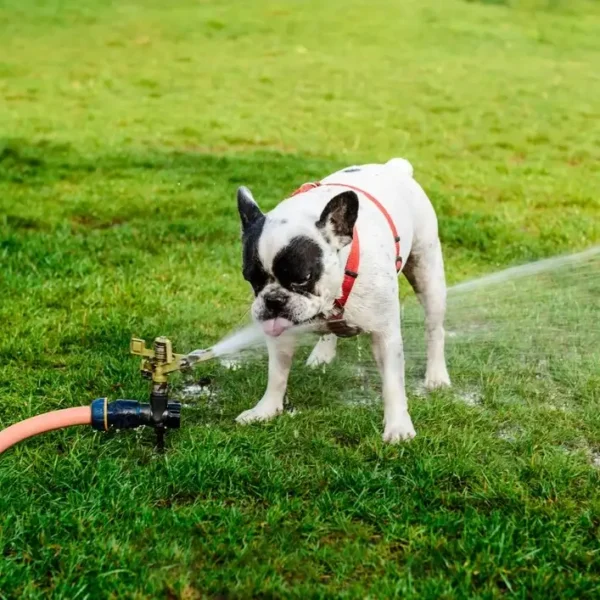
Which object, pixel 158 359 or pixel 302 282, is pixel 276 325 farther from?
pixel 158 359

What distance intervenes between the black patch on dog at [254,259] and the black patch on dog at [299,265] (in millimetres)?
76

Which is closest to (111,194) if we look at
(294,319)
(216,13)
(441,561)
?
(294,319)

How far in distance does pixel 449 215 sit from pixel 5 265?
14.1 ft

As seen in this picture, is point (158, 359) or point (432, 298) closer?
point (158, 359)

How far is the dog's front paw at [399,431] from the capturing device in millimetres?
3962

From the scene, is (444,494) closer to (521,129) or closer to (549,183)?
(549,183)

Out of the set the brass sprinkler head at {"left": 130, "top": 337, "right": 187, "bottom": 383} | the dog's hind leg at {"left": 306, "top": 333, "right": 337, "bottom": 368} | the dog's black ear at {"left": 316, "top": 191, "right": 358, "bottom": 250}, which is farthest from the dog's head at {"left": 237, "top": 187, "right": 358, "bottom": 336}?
the dog's hind leg at {"left": 306, "top": 333, "right": 337, "bottom": 368}

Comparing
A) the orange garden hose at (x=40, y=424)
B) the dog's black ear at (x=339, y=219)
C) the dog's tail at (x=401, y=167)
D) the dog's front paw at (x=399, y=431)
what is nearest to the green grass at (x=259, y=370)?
the dog's front paw at (x=399, y=431)

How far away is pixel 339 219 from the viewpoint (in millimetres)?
3580

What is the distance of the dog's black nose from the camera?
357 cm

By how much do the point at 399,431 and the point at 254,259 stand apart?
1.06 m

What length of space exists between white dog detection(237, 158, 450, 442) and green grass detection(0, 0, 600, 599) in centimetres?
26

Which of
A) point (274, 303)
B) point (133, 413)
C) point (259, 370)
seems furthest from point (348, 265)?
point (259, 370)

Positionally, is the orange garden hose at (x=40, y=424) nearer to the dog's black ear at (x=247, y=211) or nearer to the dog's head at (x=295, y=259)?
the dog's head at (x=295, y=259)
